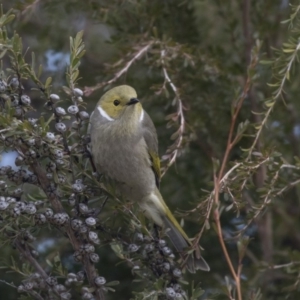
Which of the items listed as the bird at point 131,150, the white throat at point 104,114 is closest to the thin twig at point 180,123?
the bird at point 131,150

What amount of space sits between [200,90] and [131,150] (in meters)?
0.43

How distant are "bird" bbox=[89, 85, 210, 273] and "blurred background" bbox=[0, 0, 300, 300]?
96 mm

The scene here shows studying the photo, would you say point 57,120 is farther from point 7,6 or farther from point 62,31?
point 7,6

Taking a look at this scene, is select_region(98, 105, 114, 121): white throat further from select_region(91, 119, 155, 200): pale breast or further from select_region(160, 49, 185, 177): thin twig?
select_region(160, 49, 185, 177): thin twig

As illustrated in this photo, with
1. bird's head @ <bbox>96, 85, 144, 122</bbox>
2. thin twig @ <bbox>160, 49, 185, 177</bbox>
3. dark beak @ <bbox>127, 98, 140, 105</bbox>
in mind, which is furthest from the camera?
bird's head @ <bbox>96, 85, 144, 122</bbox>

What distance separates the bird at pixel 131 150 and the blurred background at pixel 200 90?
0.31 feet

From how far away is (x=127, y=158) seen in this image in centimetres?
273

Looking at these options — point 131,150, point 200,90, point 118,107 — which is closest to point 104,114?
point 118,107

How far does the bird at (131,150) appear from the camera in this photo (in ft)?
8.68

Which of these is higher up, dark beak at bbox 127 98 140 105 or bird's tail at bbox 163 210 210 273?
dark beak at bbox 127 98 140 105

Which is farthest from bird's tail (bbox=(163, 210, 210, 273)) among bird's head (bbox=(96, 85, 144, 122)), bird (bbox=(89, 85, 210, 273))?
bird's head (bbox=(96, 85, 144, 122))

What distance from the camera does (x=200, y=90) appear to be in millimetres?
2992

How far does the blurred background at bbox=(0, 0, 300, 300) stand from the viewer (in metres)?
2.82

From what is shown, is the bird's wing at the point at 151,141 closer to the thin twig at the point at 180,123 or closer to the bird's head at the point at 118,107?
the bird's head at the point at 118,107
